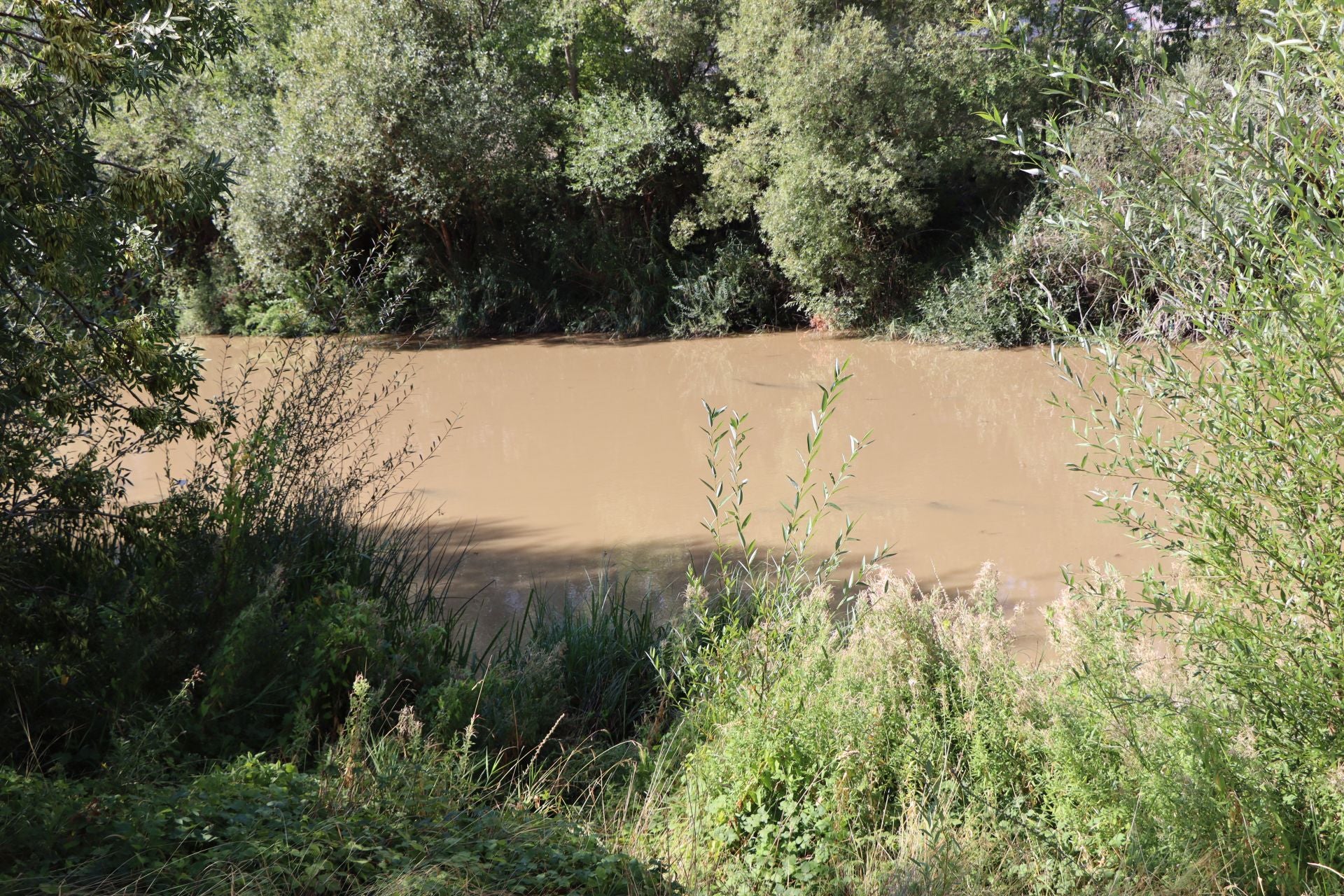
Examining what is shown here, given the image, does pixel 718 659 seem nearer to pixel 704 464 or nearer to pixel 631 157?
pixel 704 464

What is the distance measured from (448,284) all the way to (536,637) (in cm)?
1688

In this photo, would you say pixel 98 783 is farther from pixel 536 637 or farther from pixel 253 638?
pixel 536 637

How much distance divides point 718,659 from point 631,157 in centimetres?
1648

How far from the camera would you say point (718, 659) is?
4156 millimetres

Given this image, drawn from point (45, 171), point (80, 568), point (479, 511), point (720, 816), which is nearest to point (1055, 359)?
point (720, 816)

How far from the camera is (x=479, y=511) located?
9.73m

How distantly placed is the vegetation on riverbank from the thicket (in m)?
12.5

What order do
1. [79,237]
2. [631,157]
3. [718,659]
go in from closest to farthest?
[79,237] < [718,659] < [631,157]

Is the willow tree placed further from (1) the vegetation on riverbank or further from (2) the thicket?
(2) the thicket

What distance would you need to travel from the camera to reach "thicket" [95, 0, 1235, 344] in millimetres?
16844

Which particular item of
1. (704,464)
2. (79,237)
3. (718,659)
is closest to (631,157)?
(704,464)

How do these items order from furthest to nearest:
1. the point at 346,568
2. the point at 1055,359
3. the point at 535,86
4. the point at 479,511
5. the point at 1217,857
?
the point at 535,86
the point at 479,511
the point at 346,568
the point at 1055,359
the point at 1217,857

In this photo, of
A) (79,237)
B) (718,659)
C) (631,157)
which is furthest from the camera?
(631,157)

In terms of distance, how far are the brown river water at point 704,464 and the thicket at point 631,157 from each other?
192 cm
